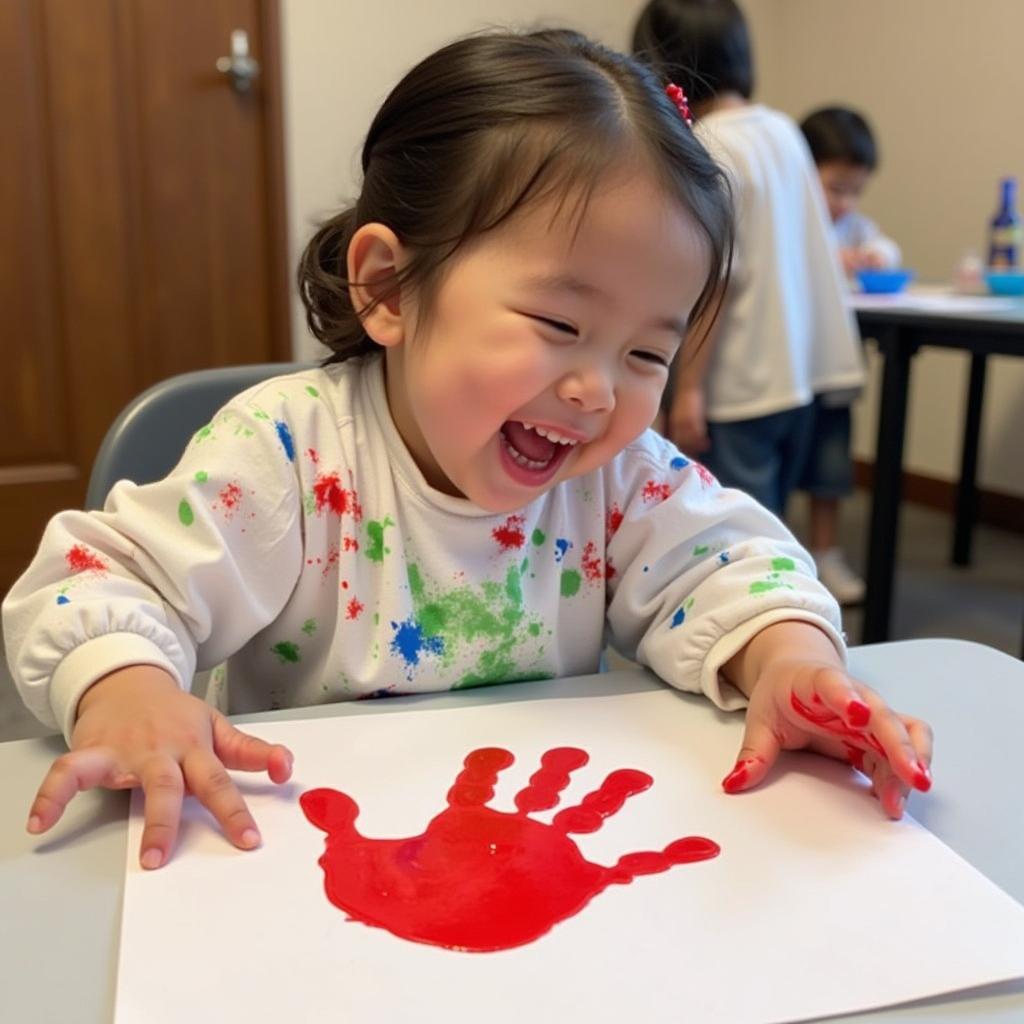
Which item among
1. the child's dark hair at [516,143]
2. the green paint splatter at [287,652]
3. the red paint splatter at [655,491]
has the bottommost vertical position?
the green paint splatter at [287,652]

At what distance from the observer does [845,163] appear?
280 centimetres

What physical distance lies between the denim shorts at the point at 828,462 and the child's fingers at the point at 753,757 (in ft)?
6.03

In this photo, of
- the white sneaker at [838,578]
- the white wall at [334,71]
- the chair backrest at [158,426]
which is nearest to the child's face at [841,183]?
the white wall at [334,71]

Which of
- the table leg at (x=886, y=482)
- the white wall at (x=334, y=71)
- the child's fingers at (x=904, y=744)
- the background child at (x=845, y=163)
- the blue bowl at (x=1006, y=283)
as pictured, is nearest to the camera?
the child's fingers at (x=904, y=744)

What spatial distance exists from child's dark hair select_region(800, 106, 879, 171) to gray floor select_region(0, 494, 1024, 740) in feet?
3.05

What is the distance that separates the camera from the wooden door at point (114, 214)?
7.48 ft

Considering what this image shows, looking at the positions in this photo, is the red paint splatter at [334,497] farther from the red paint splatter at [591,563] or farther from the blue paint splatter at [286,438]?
the red paint splatter at [591,563]

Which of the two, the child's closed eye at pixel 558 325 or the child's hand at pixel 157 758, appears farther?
the child's closed eye at pixel 558 325

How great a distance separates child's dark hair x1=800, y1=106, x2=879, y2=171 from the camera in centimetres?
276

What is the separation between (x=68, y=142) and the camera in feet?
7.55

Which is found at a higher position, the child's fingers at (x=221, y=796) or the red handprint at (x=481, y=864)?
the child's fingers at (x=221, y=796)

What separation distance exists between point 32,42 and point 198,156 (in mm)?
370

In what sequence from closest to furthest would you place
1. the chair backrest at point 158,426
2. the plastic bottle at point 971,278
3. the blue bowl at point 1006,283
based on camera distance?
the chair backrest at point 158,426
the blue bowl at point 1006,283
the plastic bottle at point 971,278

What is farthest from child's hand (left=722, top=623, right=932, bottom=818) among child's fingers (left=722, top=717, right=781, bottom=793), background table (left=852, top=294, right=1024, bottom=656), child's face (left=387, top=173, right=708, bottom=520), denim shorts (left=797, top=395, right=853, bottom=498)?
denim shorts (left=797, top=395, right=853, bottom=498)
